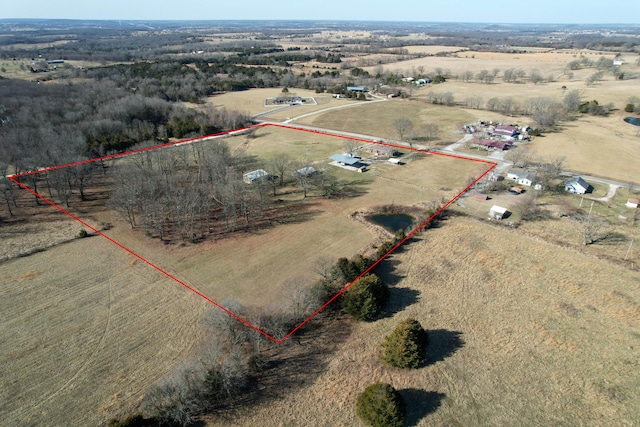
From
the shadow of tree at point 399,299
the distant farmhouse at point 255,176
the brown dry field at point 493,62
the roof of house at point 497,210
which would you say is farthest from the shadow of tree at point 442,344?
the brown dry field at point 493,62

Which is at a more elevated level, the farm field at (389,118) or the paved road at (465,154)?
the farm field at (389,118)

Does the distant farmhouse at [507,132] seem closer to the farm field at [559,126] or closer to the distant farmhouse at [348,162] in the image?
the farm field at [559,126]

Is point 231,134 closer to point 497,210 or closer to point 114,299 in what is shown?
point 114,299

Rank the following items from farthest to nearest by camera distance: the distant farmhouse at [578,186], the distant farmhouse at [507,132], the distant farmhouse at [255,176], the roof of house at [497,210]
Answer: the distant farmhouse at [507,132] → the distant farmhouse at [255,176] → the distant farmhouse at [578,186] → the roof of house at [497,210]

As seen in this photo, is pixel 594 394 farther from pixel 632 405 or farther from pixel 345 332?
pixel 345 332

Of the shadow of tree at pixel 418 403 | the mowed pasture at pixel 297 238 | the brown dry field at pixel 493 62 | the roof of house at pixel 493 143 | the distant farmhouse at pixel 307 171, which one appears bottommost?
the shadow of tree at pixel 418 403

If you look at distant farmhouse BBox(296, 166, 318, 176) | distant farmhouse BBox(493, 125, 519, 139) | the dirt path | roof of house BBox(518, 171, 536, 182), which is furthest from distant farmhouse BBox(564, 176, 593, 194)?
distant farmhouse BBox(296, 166, 318, 176)
